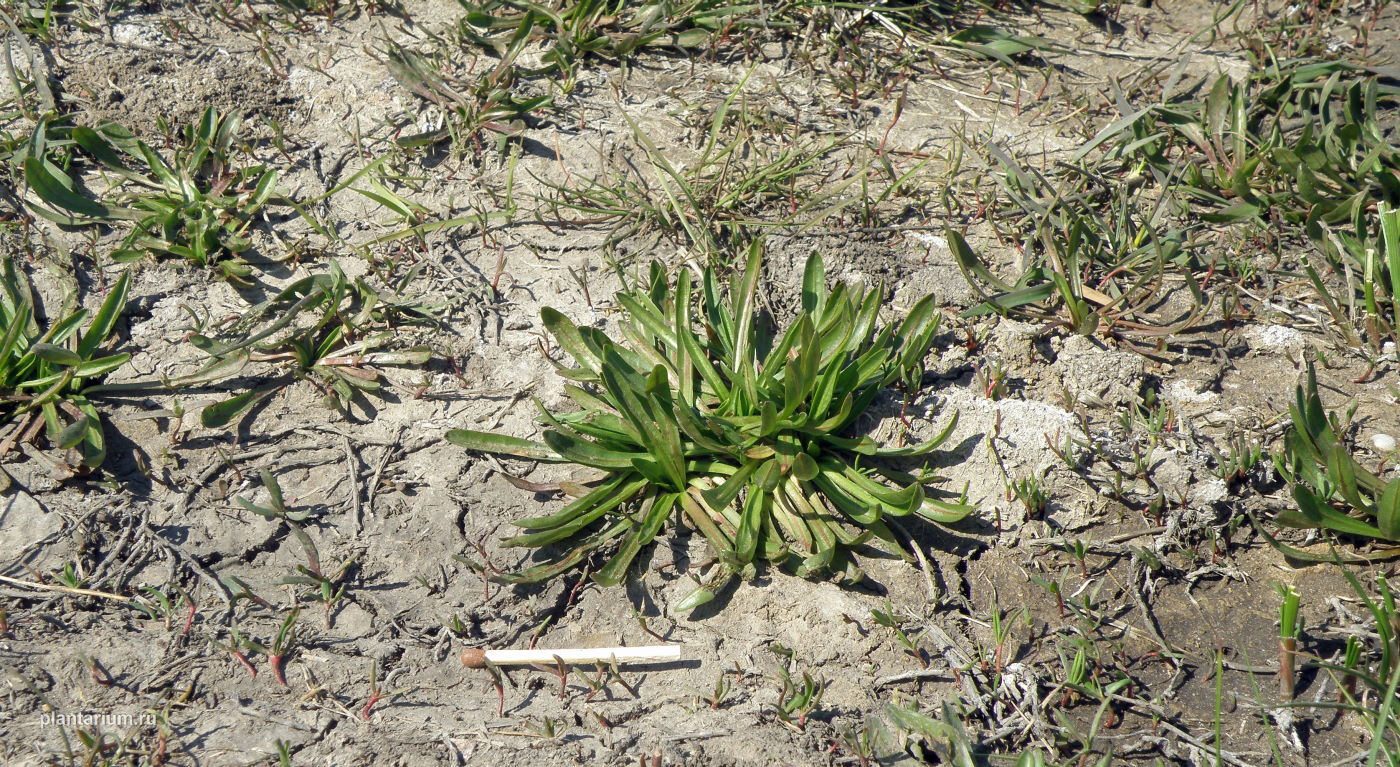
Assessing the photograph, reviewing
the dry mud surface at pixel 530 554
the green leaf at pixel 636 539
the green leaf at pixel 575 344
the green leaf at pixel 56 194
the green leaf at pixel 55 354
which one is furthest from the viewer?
the green leaf at pixel 56 194

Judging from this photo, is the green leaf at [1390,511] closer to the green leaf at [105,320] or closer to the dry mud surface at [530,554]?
the dry mud surface at [530,554]

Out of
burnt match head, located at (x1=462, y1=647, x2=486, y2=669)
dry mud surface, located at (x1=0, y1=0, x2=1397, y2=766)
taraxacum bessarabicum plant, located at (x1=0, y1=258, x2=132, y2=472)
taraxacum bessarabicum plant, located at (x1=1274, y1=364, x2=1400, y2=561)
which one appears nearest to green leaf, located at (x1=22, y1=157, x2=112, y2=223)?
dry mud surface, located at (x1=0, y1=0, x2=1397, y2=766)

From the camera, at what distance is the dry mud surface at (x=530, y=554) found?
2.16 m

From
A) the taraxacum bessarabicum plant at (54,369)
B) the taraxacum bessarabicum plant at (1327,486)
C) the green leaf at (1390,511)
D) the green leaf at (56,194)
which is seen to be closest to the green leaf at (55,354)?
the taraxacum bessarabicum plant at (54,369)

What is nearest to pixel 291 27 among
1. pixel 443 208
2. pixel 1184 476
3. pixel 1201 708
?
pixel 443 208

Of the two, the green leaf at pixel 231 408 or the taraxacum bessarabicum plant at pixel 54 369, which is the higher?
the taraxacum bessarabicum plant at pixel 54 369

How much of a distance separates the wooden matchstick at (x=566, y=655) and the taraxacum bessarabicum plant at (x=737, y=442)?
0.16 meters

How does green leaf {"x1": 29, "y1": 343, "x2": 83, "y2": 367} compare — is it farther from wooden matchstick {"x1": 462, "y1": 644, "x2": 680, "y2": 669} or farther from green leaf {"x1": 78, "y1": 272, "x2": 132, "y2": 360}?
wooden matchstick {"x1": 462, "y1": 644, "x2": 680, "y2": 669}

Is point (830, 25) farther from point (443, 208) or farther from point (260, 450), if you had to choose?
point (260, 450)

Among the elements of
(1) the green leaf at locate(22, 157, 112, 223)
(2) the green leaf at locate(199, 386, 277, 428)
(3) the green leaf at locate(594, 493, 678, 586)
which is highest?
(1) the green leaf at locate(22, 157, 112, 223)

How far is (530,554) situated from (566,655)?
0.35 m

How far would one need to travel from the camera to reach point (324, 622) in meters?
2.41

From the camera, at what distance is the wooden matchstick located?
233 centimetres

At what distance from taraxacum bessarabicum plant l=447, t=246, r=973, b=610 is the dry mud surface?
0.31ft
